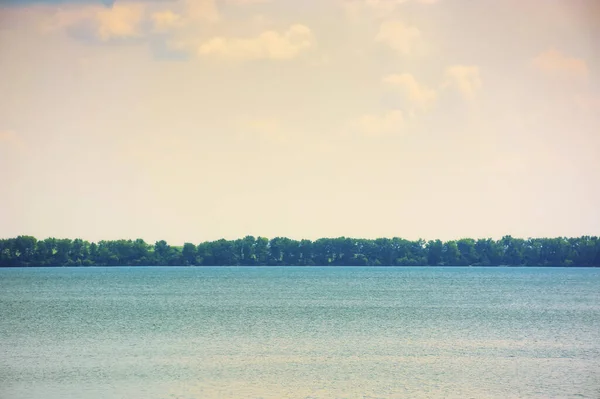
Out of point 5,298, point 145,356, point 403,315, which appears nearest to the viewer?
point 145,356

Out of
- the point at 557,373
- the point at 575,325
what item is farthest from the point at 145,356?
the point at 575,325

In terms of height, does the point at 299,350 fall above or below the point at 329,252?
below

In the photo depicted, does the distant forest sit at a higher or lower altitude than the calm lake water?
higher

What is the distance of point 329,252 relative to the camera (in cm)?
19450

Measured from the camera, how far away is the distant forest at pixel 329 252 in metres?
188

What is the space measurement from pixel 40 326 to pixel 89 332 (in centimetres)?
543

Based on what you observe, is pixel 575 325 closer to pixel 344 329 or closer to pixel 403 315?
pixel 403 315

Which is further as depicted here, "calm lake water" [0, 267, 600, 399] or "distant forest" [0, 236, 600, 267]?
"distant forest" [0, 236, 600, 267]

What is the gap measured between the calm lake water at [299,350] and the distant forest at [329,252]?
12267 centimetres

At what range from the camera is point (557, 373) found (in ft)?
109

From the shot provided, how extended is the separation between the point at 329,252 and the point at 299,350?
155 m

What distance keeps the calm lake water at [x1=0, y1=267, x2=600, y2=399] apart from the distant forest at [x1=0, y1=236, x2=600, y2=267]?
123 meters

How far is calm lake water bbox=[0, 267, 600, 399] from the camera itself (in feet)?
99.7

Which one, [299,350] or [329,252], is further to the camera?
[329,252]
